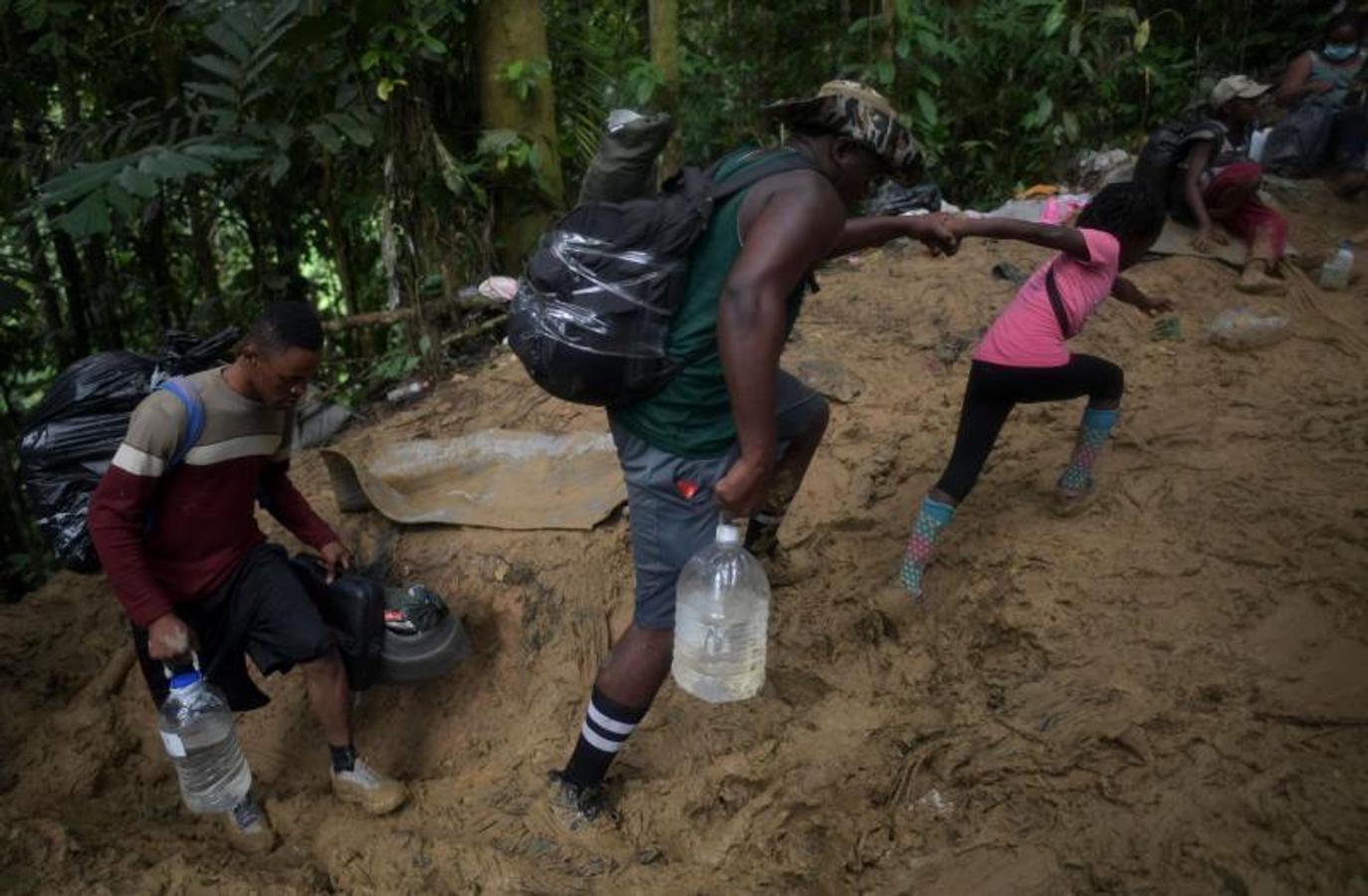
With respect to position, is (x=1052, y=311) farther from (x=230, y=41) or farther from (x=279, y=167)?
(x=230, y=41)

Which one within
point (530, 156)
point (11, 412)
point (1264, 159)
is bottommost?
point (11, 412)

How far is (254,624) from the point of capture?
277cm

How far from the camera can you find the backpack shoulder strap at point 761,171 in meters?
2.05

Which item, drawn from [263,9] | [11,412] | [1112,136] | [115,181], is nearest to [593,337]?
[115,181]

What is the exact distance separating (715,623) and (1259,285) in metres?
4.49

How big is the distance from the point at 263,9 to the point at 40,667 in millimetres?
3104

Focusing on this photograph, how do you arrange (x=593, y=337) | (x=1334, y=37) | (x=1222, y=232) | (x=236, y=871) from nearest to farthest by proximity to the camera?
(x=593, y=337), (x=236, y=871), (x=1222, y=232), (x=1334, y=37)

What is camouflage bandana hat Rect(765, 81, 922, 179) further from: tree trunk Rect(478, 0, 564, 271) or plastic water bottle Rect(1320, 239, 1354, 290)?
plastic water bottle Rect(1320, 239, 1354, 290)

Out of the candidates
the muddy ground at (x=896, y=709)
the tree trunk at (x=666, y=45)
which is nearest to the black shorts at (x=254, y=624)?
the muddy ground at (x=896, y=709)

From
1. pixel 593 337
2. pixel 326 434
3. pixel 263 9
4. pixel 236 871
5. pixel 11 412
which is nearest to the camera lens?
pixel 593 337

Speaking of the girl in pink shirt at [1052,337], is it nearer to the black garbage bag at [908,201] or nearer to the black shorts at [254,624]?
the black shorts at [254,624]

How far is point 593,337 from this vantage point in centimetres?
211

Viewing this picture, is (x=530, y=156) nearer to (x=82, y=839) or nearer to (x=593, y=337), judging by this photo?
(x=593, y=337)

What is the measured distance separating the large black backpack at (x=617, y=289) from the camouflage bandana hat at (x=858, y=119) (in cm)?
13
